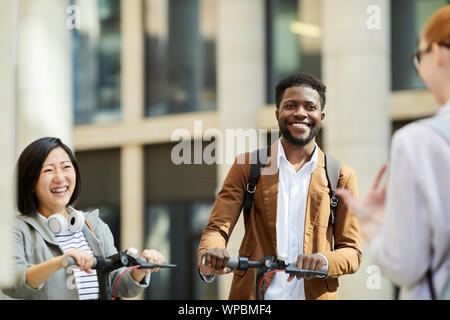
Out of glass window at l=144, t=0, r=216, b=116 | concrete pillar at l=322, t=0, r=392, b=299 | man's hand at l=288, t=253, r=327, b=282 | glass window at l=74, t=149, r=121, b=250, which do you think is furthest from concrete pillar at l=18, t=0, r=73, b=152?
man's hand at l=288, t=253, r=327, b=282

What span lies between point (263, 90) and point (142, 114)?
3173 millimetres

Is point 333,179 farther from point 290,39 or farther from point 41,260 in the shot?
point 290,39

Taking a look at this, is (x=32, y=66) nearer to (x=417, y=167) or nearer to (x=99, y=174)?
(x=99, y=174)

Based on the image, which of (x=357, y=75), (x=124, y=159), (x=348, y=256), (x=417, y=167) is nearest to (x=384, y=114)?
(x=357, y=75)

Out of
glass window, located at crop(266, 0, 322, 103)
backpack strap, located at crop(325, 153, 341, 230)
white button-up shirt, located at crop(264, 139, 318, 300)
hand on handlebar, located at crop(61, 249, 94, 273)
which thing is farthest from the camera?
glass window, located at crop(266, 0, 322, 103)

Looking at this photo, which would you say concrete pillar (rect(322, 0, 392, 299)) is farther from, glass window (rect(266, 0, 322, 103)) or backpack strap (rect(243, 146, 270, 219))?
backpack strap (rect(243, 146, 270, 219))

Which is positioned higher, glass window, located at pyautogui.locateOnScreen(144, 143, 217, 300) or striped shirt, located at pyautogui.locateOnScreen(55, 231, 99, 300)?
striped shirt, located at pyautogui.locateOnScreen(55, 231, 99, 300)

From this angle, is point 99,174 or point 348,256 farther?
point 99,174

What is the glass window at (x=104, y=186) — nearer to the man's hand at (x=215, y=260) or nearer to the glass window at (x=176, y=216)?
the glass window at (x=176, y=216)

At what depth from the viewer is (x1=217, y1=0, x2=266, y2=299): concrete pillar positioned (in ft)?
52.6

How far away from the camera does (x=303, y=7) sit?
16031mm

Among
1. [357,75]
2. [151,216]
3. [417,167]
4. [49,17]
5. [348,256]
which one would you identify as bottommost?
Answer: [151,216]

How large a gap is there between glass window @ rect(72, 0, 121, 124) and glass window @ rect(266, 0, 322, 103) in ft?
12.8

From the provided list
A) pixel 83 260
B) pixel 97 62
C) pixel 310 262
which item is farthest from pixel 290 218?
pixel 97 62
